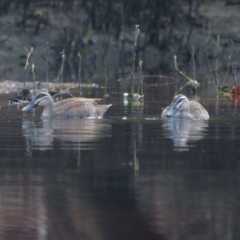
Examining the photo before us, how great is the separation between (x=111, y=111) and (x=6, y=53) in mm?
18642

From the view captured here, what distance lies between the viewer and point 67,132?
13.8 meters

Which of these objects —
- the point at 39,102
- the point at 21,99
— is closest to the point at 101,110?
the point at 39,102

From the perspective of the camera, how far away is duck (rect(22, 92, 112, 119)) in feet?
53.6

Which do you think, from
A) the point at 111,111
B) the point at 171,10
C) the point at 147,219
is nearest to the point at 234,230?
the point at 147,219

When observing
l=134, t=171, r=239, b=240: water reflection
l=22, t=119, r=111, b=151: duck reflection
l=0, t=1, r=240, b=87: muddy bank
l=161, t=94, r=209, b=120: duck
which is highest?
l=0, t=1, r=240, b=87: muddy bank

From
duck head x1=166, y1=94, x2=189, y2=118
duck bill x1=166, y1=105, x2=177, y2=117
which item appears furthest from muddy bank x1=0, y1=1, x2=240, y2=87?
duck bill x1=166, y1=105, x2=177, y2=117

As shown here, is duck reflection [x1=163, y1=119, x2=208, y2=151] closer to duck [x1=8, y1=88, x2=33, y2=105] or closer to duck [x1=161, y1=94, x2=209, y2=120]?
duck [x1=161, y1=94, x2=209, y2=120]

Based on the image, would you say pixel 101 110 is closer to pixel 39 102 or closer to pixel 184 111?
pixel 39 102

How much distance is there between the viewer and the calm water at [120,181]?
786 centimetres

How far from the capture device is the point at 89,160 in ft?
35.5

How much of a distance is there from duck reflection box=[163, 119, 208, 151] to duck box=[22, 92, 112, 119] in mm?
1350

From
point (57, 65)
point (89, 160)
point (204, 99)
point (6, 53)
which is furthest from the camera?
point (6, 53)

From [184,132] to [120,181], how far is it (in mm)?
4314

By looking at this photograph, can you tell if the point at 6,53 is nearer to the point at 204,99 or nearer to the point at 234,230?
the point at 204,99
